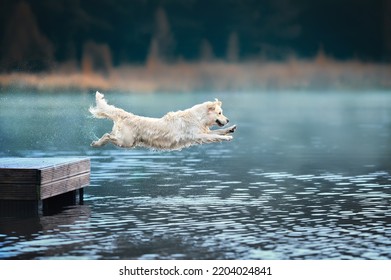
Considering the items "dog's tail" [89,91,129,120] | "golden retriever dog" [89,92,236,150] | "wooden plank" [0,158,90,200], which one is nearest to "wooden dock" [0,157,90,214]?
"wooden plank" [0,158,90,200]

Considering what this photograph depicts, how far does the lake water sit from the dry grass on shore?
57.2 ft

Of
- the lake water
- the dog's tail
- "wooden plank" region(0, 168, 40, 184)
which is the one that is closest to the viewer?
the lake water

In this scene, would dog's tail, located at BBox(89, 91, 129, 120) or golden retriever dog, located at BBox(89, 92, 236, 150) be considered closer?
golden retriever dog, located at BBox(89, 92, 236, 150)

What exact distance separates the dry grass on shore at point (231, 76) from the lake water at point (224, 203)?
17.4 meters

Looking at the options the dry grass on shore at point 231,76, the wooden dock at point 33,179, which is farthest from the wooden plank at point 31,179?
the dry grass on shore at point 231,76

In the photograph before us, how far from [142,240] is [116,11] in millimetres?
45113

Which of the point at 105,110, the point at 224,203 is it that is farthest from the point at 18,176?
the point at 224,203

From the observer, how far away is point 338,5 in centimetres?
6125

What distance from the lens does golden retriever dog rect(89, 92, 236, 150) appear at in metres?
15.8

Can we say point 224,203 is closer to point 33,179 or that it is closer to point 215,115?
point 215,115

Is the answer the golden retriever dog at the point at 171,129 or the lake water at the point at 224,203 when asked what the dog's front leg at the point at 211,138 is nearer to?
the golden retriever dog at the point at 171,129

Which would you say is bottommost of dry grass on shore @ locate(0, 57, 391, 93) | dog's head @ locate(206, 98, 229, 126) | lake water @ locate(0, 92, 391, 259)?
lake water @ locate(0, 92, 391, 259)

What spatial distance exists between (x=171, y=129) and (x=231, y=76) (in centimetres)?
5457

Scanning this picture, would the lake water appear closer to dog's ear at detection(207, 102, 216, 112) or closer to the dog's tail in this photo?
the dog's tail
